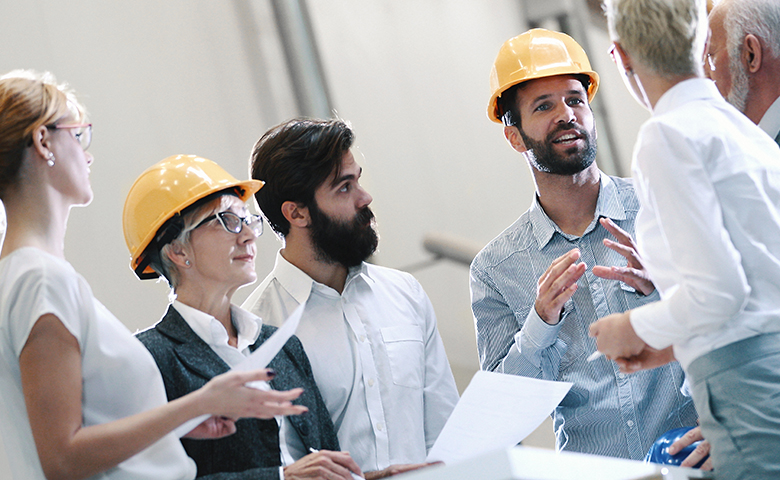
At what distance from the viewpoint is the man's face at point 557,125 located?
2.69 meters

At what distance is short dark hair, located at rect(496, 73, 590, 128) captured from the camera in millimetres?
2852

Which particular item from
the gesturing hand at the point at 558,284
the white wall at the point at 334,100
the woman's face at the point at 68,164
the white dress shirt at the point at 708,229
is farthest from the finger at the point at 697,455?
the white wall at the point at 334,100

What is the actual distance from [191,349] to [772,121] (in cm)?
175

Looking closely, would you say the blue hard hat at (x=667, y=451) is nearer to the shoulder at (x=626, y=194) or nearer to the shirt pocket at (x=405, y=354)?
the shirt pocket at (x=405, y=354)

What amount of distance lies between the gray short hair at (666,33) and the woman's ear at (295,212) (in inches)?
57.0

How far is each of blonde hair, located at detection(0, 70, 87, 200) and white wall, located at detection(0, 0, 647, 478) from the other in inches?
91.3

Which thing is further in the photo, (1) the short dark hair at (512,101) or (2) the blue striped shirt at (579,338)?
(1) the short dark hair at (512,101)

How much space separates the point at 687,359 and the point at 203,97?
356 centimetres

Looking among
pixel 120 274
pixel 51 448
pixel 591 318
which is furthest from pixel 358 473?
pixel 120 274

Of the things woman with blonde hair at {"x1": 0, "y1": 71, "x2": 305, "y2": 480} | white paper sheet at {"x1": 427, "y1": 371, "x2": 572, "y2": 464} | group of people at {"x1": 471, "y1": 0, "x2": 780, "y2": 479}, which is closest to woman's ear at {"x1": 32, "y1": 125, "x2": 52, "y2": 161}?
woman with blonde hair at {"x1": 0, "y1": 71, "x2": 305, "y2": 480}

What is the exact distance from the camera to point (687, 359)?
4.73 ft

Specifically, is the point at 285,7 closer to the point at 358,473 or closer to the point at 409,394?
the point at 409,394

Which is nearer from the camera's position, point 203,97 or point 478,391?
point 478,391

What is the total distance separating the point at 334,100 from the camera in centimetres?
475
